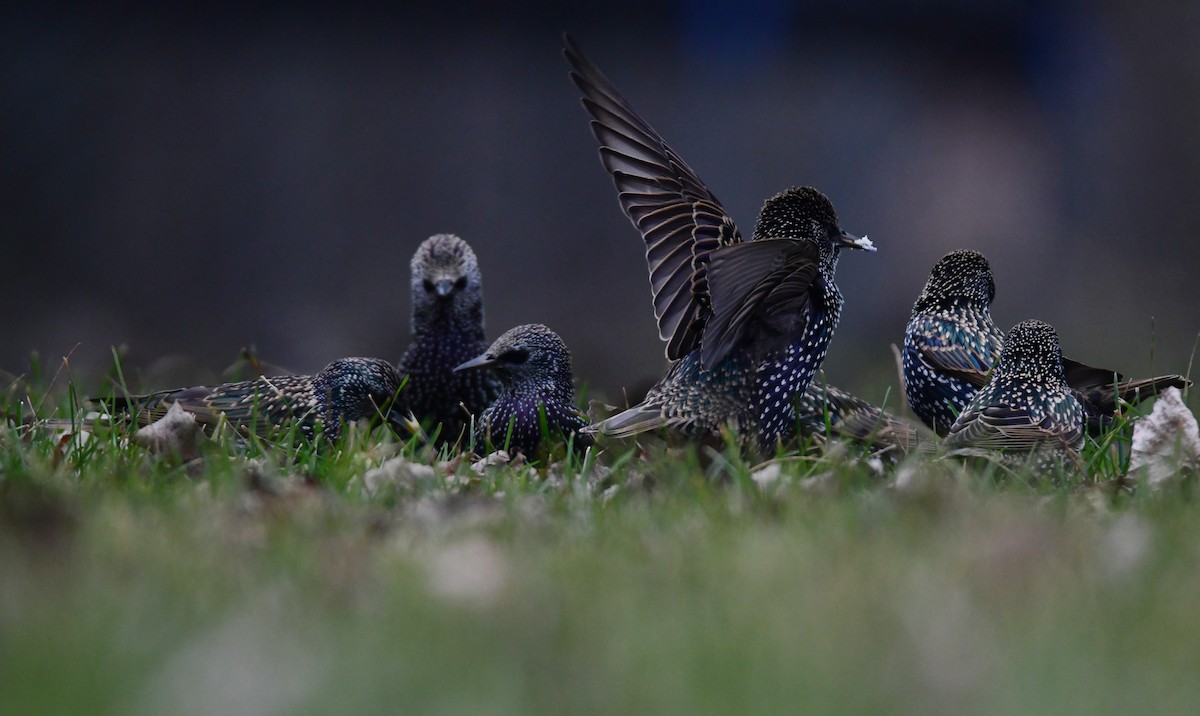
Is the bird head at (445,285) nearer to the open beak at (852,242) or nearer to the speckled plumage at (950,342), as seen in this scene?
the open beak at (852,242)

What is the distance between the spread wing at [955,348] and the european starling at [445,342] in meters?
1.59

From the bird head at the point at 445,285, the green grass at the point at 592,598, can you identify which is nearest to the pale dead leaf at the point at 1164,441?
the green grass at the point at 592,598

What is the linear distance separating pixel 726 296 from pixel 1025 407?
3.14 feet

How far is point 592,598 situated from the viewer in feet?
7.43

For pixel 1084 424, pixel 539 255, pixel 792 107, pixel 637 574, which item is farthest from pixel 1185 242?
pixel 637 574

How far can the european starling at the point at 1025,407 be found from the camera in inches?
153

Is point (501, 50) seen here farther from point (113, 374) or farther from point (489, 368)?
point (489, 368)

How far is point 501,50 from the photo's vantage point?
7.79 metres

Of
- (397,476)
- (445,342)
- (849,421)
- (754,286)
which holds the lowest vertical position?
(849,421)

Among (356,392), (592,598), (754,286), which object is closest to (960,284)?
(754,286)

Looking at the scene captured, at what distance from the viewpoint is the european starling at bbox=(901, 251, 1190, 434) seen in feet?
14.5

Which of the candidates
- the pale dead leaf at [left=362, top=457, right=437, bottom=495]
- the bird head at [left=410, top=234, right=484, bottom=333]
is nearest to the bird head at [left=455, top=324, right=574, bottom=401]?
the bird head at [left=410, top=234, right=484, bottom=333]

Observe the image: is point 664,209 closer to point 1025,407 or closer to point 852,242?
point 852,242

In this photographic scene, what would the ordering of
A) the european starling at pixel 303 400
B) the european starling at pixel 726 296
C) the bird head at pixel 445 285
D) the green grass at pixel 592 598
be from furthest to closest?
the bird head at pixel 445 285 < the european starling at pixel 303 400 < the european starling at pixel 726 296 < the green grass at pixel 592 598
